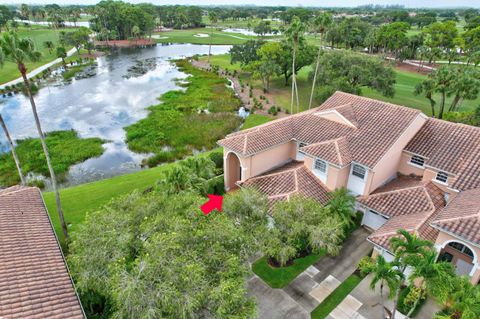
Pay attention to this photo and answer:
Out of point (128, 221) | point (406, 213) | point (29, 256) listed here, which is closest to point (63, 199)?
point (29, 256)

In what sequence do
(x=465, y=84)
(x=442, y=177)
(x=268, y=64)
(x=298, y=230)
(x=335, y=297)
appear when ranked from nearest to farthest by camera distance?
1. (x=298, y=230)
2. (x=335, y=297)
3. (x=442, y=177)
4. (x=465, y=84)
5. (x=268, y=64)

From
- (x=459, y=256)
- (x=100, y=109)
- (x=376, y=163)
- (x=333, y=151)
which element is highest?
(x=333, y=151)

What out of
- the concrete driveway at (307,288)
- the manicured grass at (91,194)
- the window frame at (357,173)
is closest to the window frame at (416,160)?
the window frame at (357,173)

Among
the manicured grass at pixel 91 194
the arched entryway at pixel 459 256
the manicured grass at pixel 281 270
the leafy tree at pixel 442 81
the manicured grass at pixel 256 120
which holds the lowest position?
the manicured grass at pixel 281 270

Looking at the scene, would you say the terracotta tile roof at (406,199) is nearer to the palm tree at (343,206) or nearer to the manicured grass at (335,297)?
the palm tree at (343,206)

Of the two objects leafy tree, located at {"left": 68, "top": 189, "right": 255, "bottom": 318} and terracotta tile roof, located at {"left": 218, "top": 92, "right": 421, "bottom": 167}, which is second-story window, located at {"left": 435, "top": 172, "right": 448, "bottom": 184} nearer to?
terracotta tile roof, located at {"left": 218, "top": 92, "right": 421, "bottom": 167}

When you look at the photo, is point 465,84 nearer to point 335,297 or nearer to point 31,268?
point 335,297

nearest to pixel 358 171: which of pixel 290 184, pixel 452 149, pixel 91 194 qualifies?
pixel 290 184

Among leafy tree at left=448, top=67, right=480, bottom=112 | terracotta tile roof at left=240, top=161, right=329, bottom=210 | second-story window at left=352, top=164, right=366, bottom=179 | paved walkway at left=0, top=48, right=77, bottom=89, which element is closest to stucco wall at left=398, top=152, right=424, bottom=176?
second-story window at left=352, top=164, right=366, bottom=179
